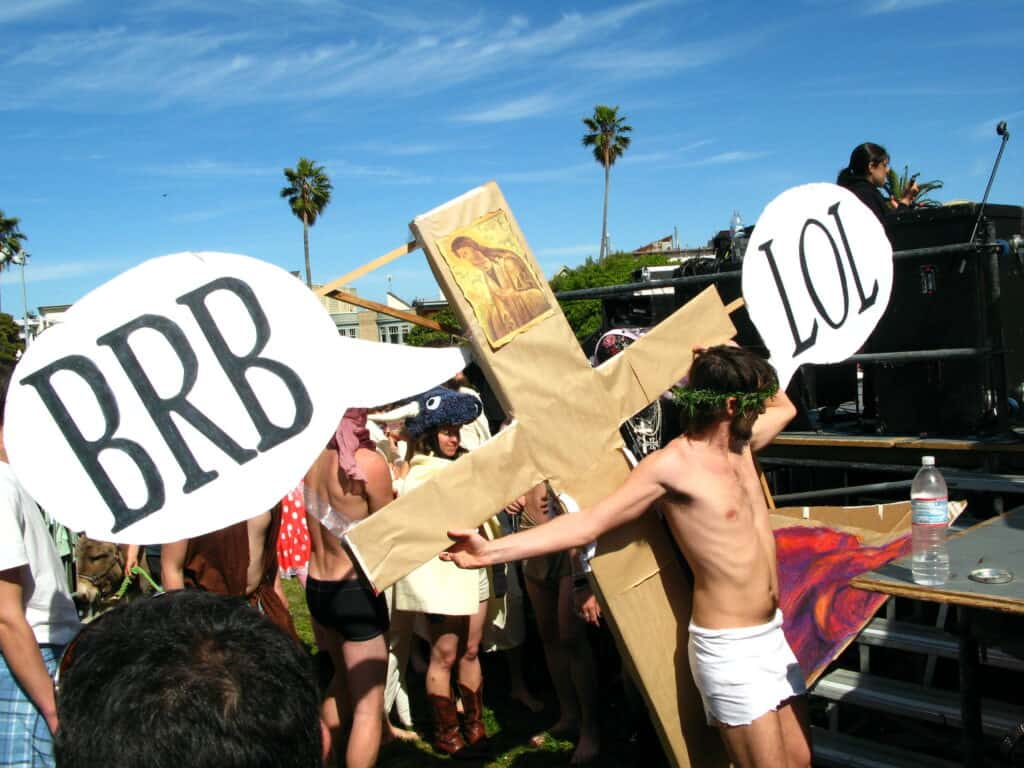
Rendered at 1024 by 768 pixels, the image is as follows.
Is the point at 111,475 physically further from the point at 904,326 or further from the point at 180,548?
the point at 904,326

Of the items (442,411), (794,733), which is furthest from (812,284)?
(442,411)

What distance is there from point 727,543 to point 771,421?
2.06ft

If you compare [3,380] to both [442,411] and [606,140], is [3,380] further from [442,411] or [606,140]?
[606,140]

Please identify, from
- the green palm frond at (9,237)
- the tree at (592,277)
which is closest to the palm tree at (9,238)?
the green palm frond at (9,237)

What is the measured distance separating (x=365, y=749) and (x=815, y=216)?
2620 mm

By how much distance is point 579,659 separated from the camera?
4250 mm

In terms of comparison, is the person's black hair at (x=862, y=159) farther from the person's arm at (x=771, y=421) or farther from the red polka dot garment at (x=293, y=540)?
the red polka dot garment at (x=293, y=540)

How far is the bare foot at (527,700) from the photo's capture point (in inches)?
192

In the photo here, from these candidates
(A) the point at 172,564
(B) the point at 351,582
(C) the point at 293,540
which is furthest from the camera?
(C) the point at 293,540

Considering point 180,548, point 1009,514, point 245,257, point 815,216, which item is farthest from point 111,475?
point 1009,514

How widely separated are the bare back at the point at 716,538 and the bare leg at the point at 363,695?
1.41 meters

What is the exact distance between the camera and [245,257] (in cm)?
209

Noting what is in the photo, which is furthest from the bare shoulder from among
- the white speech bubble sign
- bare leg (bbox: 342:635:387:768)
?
the white speech bubble sign

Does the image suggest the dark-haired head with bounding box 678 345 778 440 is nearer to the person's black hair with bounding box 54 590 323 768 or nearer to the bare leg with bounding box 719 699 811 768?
the bare leg with bounding box 719 699 811 768
